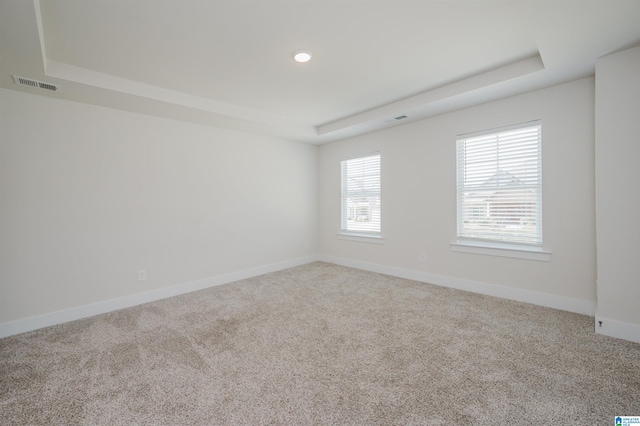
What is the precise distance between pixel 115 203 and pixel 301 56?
2723 millimetres

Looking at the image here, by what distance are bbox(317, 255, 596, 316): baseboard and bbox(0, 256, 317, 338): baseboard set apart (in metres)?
2.13

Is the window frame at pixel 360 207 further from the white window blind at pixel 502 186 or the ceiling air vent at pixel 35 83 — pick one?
the ceiling air vent at pixel 35 83

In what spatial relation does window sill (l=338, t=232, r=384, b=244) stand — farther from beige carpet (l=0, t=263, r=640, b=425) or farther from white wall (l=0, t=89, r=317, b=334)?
beige carpet (l=0, t=263, r=640, b=425)

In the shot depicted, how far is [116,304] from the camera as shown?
10.3 feet

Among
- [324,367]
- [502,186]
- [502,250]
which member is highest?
[502,186]

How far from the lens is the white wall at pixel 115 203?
265cm

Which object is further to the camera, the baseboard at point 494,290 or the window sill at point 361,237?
the window sill at point 361,237

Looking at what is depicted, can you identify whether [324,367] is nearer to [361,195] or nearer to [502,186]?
[502,186]

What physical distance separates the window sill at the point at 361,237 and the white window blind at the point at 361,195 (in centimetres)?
8

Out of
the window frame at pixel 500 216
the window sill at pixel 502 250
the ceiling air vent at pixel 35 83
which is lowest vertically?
the window sill at pixel 502 250

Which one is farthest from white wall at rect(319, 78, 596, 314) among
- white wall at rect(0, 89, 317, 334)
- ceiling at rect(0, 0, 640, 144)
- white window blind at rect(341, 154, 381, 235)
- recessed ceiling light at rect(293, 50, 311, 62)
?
recessed ceiling light at rect(293, 50, 311, 62)

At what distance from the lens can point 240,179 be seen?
14.3ft

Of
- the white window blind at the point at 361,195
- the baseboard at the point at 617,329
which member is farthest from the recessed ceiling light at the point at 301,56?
the baseboard at the point at 617,329

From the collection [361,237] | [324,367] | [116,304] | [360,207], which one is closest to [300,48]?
[324,367]
